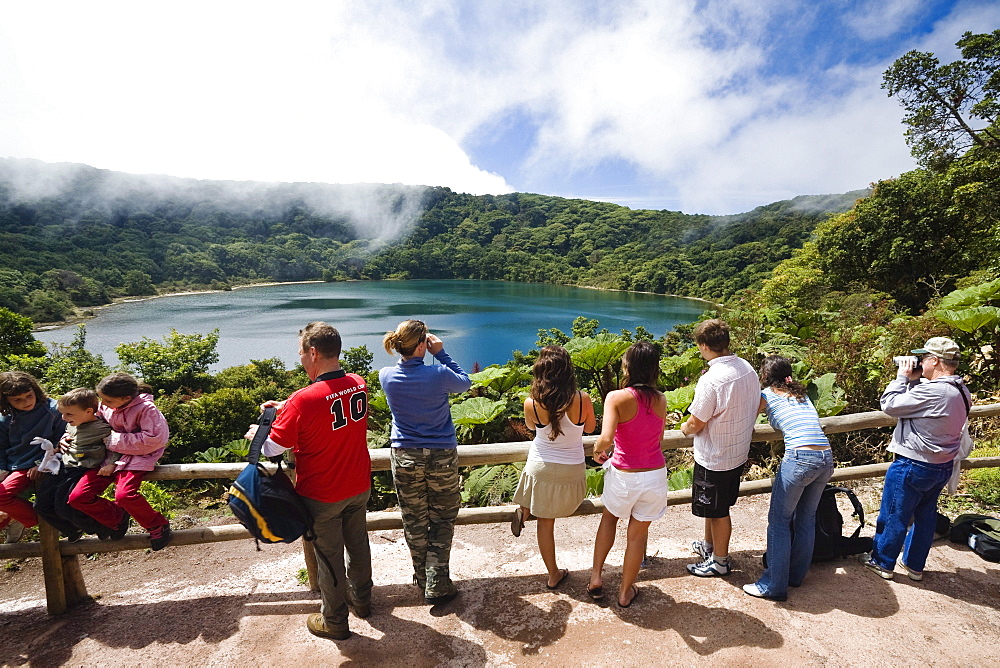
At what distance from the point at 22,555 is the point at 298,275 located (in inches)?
4515

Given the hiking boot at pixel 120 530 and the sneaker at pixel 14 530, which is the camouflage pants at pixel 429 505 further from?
the sneaker at pixel 14 530

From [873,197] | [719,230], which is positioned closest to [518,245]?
[719,230]

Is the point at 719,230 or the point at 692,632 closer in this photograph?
the point at 692,632

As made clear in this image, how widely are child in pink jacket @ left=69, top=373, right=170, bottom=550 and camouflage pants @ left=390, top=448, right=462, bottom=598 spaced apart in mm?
1292

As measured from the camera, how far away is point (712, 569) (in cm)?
297

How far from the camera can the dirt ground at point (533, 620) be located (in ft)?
7.85

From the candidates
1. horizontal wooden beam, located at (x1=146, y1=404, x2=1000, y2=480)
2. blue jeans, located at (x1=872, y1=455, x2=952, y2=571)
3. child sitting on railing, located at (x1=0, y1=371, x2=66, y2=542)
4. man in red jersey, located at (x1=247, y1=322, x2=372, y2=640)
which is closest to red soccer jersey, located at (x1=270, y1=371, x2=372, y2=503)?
man in red jersey, located at (x1=247, y1=322, x2=372, y2=640)

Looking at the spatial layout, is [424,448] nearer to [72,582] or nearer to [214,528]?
[214,528]

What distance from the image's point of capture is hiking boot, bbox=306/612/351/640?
2497mm

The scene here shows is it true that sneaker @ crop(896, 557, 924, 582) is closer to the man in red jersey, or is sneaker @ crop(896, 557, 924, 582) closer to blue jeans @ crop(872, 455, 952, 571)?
blue jeans @ crop(872, 455, 952, 571)

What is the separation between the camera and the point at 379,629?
2.59 m

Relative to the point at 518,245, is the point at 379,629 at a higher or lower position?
→ lower

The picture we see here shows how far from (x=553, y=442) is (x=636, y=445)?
1.39 feet

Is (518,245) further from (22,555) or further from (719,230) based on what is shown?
(22,555)
